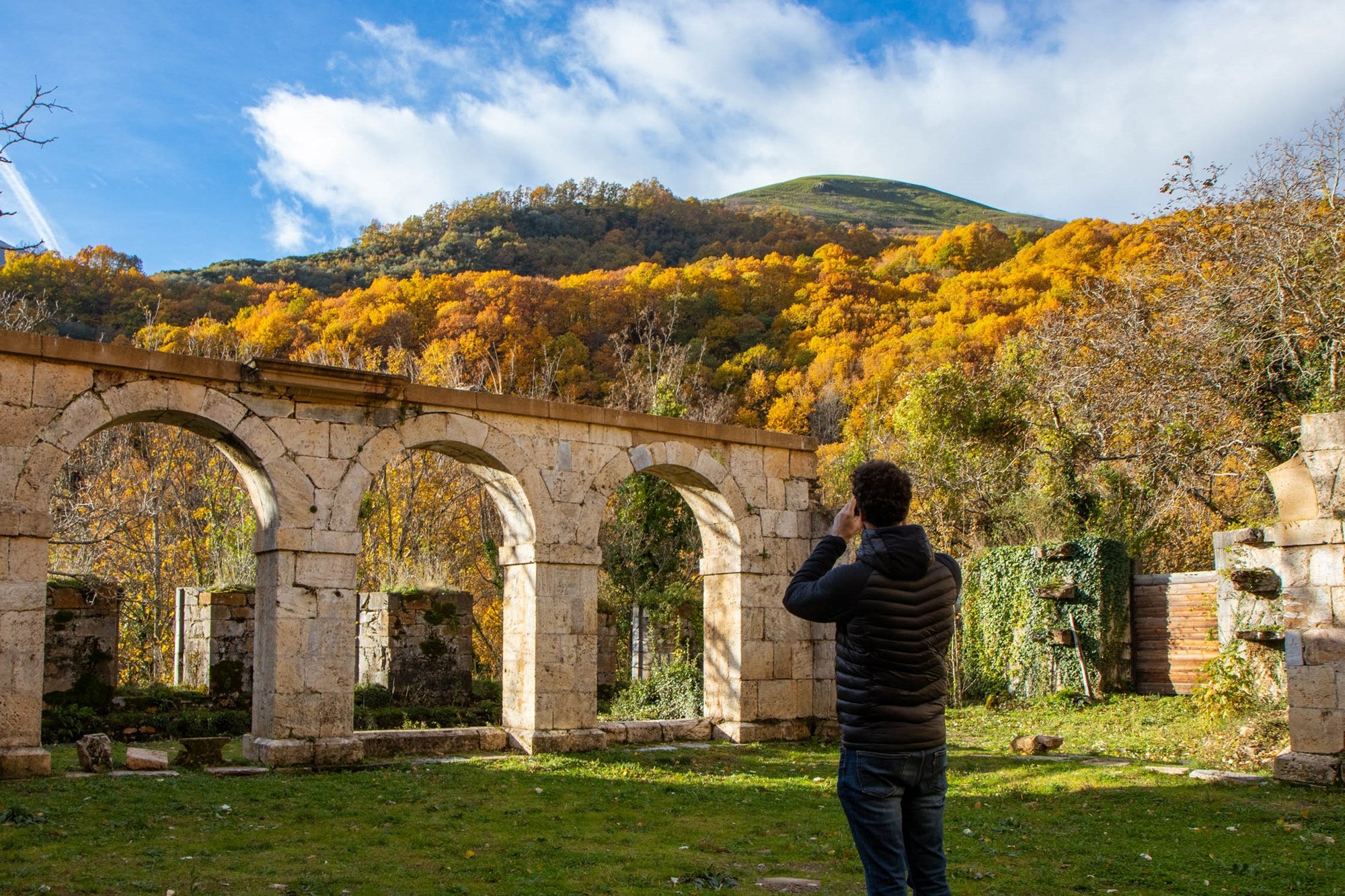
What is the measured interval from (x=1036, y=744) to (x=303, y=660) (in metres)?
7.27

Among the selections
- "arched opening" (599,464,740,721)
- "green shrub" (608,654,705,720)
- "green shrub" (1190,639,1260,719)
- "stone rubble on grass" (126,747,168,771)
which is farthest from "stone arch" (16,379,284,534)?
"green shrub" (1190,639,1260,719)

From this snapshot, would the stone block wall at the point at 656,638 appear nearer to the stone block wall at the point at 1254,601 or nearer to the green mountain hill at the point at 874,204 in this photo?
the stone block wall at the point at 1254,601

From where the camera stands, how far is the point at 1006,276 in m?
31.5

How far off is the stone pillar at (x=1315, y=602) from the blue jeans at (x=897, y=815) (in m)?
6.46

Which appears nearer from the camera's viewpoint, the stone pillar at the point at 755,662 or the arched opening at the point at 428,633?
the arched opening at the point at 428,633

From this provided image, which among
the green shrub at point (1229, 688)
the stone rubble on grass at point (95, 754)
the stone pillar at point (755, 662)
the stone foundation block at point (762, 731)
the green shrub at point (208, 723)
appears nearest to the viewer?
the stone rubble on grass at point (95, 754)

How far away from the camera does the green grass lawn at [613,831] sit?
5.56 metres

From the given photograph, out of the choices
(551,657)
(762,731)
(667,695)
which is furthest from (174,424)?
(667,695)

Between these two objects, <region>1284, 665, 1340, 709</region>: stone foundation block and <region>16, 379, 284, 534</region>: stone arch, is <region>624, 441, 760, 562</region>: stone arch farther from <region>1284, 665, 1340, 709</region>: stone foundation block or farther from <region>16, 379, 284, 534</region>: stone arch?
<region>1284, 665, 1340, 709</region>: stone foundation block

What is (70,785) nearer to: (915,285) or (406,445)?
(406,445)

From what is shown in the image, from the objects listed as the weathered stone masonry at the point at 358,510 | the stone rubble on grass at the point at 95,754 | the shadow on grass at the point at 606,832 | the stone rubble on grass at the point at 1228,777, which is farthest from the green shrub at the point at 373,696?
the stone rubble on grass at the point at 1228,777

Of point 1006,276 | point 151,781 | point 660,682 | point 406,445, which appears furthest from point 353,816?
point 1006,276

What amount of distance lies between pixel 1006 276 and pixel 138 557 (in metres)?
23.7

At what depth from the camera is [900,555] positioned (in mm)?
3492
